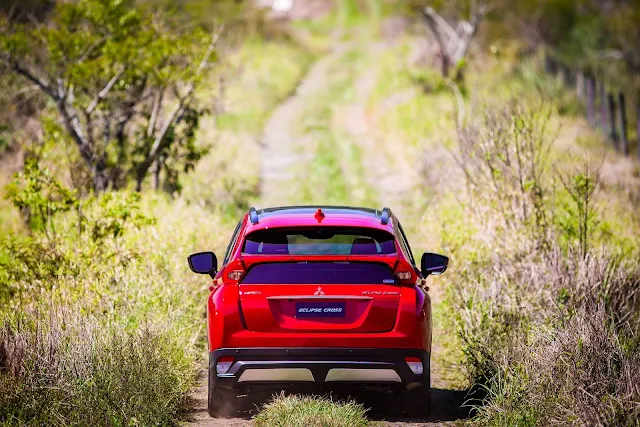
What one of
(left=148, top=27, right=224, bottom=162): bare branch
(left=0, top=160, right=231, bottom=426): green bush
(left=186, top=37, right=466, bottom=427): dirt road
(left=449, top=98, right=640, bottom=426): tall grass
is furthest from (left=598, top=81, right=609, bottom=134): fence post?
(left=0, top=160, right=231, bottom=426): green bush

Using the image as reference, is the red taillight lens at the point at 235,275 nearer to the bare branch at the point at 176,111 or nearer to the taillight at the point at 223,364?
the taillight at the point at 223,364

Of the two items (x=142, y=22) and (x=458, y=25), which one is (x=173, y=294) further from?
(x=458, y=25)

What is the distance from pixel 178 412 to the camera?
8773 millimetres

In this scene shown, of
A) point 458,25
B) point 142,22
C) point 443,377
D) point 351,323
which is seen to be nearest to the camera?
point 351,323

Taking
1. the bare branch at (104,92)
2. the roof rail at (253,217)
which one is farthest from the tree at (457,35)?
the roof rail at (253,217)

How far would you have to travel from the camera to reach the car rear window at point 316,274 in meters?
8.12

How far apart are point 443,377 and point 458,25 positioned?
34441mm

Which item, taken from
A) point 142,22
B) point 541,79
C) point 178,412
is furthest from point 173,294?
point 541,79

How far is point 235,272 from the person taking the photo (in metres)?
8.22

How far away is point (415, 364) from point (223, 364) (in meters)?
1.41

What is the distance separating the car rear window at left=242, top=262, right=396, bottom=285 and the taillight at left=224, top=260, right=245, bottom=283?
0.15 feet

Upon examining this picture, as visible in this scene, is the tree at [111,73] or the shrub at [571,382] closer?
the shrub at [571,382]

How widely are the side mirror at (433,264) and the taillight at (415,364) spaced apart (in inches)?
45.9

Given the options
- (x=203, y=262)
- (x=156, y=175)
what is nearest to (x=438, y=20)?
(x=156, y=175)
